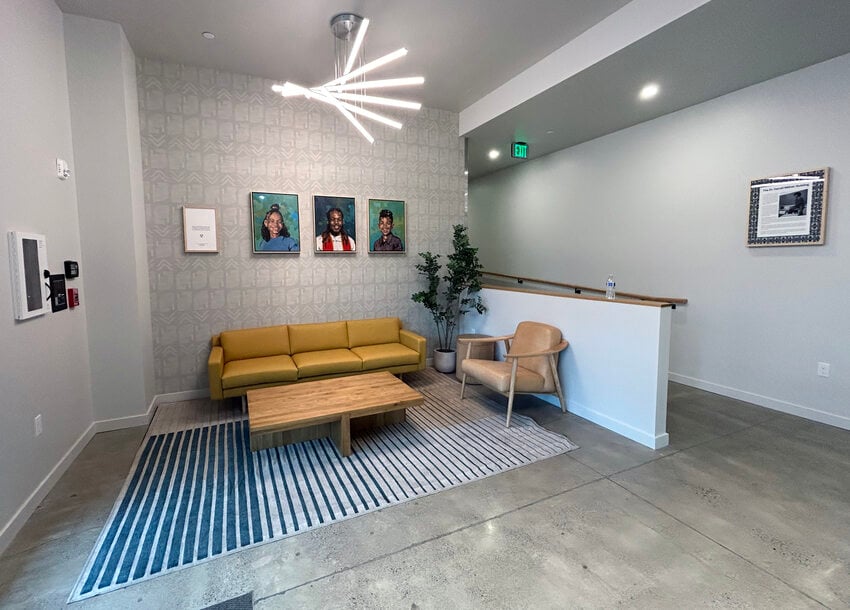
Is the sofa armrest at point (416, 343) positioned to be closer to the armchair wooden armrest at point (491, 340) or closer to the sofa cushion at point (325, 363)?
the armchair wooden armrest at point (491, 340)

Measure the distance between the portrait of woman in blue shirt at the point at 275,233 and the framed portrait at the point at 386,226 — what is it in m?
0.99

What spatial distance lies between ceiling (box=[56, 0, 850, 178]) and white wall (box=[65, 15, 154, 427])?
10.8 inches

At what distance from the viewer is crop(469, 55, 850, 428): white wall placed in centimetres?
336

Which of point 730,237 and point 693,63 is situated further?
point 730,237

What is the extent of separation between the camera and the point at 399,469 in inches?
108

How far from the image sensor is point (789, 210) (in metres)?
3.57

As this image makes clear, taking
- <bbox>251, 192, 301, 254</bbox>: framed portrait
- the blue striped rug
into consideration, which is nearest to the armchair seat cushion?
the blue striped rug

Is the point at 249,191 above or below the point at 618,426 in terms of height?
above

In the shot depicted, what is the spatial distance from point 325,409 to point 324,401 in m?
0.15

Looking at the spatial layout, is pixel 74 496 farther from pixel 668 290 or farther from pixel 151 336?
pixel 668 290

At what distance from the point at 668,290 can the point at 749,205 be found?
1155mm

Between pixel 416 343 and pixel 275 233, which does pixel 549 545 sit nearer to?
pixel 416 343

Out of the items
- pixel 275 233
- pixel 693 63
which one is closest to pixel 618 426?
pixel 693 63

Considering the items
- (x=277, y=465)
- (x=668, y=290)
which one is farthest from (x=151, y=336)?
(x=668, y=290)
